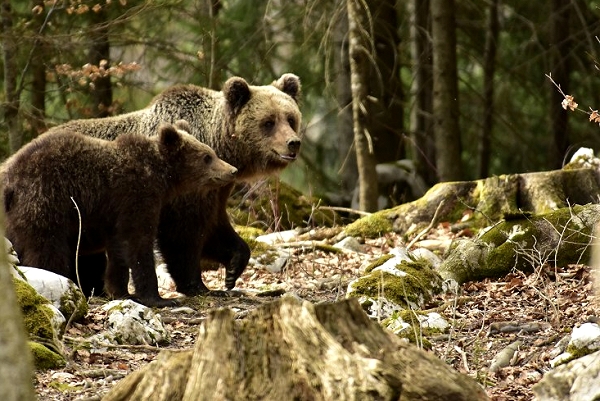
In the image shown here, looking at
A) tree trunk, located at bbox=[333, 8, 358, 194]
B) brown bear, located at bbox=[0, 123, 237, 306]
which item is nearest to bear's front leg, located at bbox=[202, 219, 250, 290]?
brown bear, located at bbox=[0, 123, 237, 306]

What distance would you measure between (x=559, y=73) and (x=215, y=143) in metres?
10.1

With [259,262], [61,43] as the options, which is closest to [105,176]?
[259,262]

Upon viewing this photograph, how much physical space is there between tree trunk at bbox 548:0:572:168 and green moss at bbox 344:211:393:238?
6.99 metres

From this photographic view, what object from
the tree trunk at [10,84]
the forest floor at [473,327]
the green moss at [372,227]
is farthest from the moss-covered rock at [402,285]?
the tree trunk at [10,84]

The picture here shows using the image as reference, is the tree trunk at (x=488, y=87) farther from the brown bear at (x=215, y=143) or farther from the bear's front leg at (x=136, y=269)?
the bear's front leg at (x=136, y=269)

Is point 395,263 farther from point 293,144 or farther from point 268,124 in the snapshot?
point 268,124

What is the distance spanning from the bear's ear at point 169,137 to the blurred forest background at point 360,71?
11.9 ft

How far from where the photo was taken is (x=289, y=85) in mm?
12250

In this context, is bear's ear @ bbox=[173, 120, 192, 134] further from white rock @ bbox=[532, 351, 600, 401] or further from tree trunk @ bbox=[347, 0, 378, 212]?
white rock @ bbox=[532, 351, 600, 401]

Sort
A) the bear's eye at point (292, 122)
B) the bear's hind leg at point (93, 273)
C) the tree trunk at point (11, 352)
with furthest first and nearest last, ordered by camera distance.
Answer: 1. the bear's eye at point (292, 122)
2. the bear's hind leg at point (93, 273)
3. the tree trunk at point (11, 352)

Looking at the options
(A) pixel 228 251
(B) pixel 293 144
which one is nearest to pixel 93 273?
(A) pixel 228 251

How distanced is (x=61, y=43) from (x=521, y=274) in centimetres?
780

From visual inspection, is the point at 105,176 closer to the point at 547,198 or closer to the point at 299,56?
the point at 547,198

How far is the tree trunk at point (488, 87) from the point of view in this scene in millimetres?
19328
